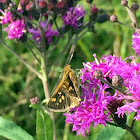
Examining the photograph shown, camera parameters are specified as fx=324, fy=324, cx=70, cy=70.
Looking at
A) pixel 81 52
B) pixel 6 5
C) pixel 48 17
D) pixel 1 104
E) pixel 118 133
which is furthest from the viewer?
pixel 81 52

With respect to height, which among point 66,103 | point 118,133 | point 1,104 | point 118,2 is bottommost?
point 1,104

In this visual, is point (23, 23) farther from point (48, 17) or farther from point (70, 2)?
point (70, 2)

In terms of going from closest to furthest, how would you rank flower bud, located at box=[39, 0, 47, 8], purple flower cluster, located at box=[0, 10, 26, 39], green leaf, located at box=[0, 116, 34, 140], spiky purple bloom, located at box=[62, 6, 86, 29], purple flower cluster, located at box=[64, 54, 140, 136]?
1. purple flower cluster, located at box=[64, 54, 140, 136]
2. green leaf, located at box=[0, 116, 34, 140]
3. flower bud, located at box=[39, 0, 47, 8]
4. purple flower cluster, located at box=[0, 10, 26, 39]
5. spiky purple bloom, located at box=[62, 6, 86, 29]

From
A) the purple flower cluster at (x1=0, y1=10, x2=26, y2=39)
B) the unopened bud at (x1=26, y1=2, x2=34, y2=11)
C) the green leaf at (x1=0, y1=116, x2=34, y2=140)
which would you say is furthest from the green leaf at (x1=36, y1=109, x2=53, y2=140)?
the unopened bud at (x1=26, y1=2, x2=34, y2=11)

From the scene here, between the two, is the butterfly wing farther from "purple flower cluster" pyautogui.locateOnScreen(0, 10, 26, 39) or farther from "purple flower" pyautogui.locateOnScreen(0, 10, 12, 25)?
"purple flower" pyautogui.locateOnScreen(0, 10, 12, 25)

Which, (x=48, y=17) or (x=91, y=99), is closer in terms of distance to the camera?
(x=91, y=99)

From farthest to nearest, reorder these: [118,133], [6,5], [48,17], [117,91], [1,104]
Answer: [1,104] → [48,17] → [6,5] → [118,133] → [117,91]

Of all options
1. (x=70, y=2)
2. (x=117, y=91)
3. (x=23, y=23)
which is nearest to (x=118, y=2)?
(x=70, y=2)

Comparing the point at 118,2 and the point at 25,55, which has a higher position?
the point at 118,2
